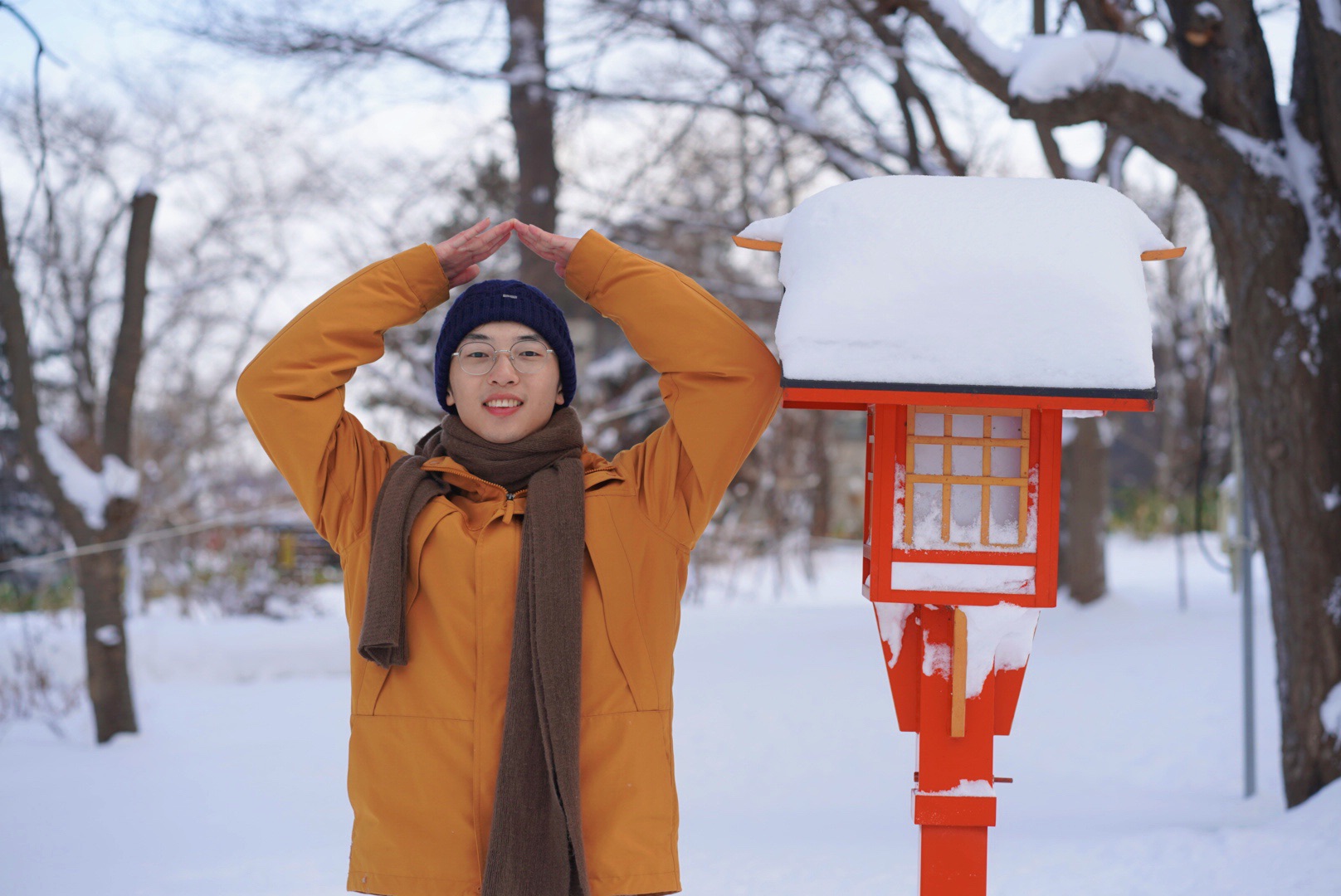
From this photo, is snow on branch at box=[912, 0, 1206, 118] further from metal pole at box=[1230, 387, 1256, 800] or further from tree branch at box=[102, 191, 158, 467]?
tree branch at box=[102, 191, 158, 467]

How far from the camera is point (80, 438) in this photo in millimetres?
13000

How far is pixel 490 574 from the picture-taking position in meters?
1.70

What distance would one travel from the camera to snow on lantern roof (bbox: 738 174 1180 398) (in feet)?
5.37

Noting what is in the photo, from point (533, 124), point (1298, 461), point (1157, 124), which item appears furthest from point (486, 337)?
point (533, 124)

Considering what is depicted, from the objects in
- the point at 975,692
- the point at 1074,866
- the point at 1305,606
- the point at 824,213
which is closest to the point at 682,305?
the point at 824,213

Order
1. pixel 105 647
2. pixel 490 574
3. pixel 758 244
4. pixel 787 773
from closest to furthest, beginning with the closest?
pixel 490 574, pixel 758 244, pixel 787 773, pixel 105 647

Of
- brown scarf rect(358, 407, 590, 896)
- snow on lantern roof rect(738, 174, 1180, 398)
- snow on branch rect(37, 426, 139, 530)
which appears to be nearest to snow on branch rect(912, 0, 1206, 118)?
snow on lantern roof rect(738, 174, 1180, 398)

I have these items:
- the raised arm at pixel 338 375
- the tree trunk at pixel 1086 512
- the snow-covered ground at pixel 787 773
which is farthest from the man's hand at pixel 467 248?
the tree trunk at pixel 1086 512

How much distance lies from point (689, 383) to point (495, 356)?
13.0 inches

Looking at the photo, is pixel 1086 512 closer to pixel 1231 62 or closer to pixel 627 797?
pixel 1231 62

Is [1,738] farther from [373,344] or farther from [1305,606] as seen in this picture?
Answer: [1305,606]

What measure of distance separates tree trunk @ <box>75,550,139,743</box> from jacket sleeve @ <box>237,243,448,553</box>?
12.4 ft

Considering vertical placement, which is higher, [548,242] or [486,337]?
[548,242]

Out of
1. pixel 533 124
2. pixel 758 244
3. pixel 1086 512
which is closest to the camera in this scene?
pixel 758 244
